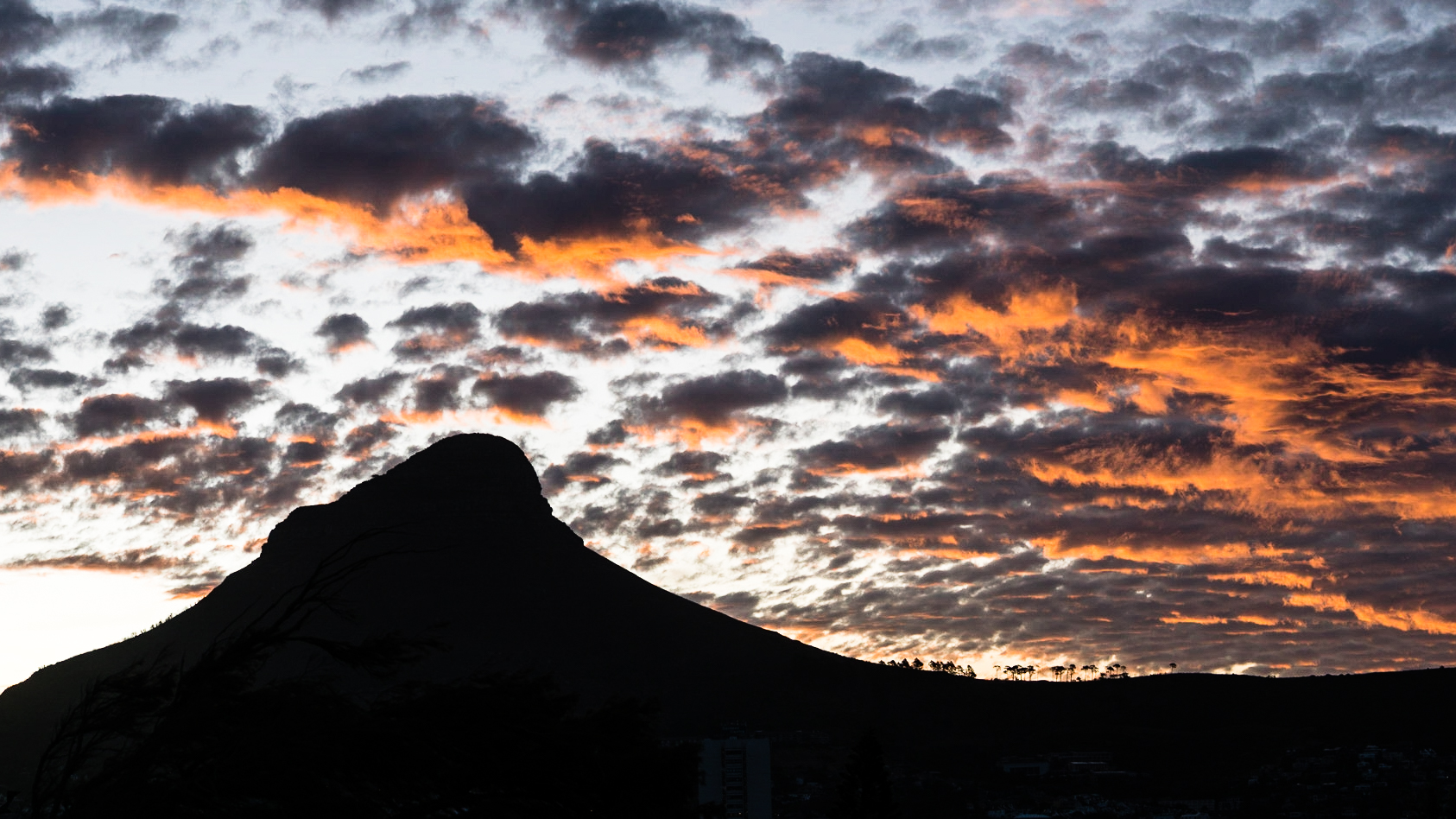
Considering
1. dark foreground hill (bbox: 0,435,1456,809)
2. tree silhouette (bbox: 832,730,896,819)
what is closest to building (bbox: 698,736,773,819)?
tree silhouette (bbox: 832,730,896,819)

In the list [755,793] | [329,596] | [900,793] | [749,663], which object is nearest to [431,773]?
[329,596]

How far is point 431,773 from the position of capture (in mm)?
13797

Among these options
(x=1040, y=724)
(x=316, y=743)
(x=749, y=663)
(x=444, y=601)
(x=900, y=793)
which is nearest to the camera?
(x=316, y=743)

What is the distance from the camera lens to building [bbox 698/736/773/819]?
295 feet

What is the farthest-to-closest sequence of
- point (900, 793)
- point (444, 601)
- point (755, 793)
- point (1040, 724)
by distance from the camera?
point (444, 601) < point (1040, 724) < point (900, 793) < point (755, 793)

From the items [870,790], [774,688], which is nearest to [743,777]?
[870,790]

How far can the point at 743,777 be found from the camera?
90.4 m

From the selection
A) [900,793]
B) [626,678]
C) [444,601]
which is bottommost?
[900,793]

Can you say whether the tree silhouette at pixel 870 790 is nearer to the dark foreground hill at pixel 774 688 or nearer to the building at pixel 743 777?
the building at pixel 743 777

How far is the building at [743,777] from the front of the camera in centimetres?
9000

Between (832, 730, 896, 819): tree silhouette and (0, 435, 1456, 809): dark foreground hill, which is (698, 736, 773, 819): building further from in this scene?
(0, 435, 1456, 809): dark foreground hill

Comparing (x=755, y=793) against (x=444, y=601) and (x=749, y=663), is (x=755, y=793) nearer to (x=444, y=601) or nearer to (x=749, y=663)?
(x=749, y=663)

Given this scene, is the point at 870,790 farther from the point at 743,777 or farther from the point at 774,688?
the point at 774,688

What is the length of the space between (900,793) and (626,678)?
147 ft
